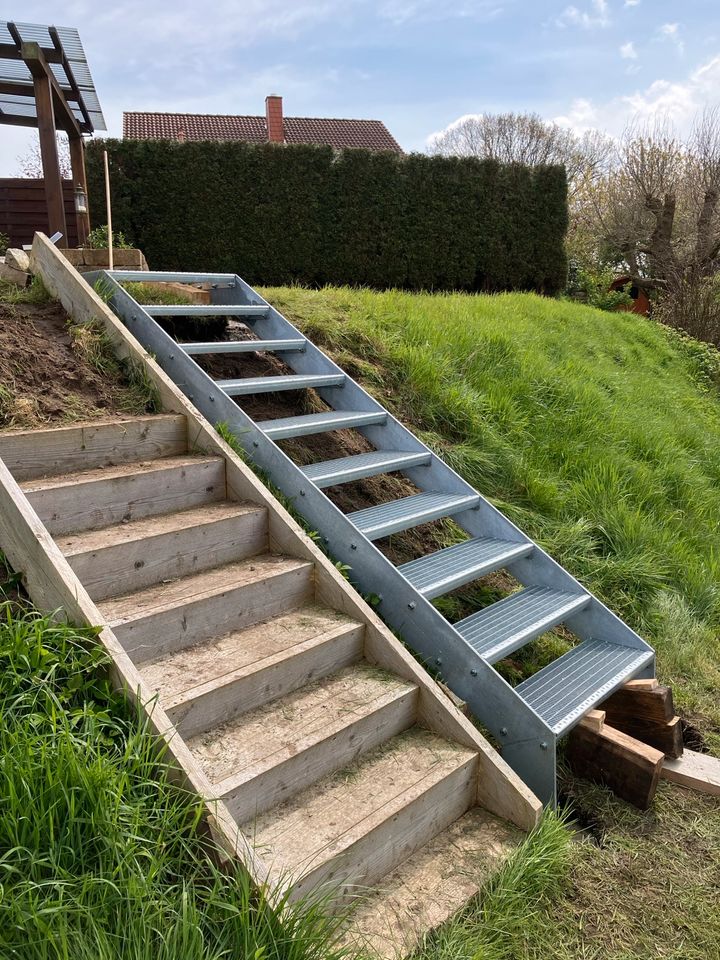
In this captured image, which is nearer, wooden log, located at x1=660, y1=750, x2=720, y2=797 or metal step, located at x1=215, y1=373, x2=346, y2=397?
wooden log, located at x1=660, y1=750, x2=720, y2=797

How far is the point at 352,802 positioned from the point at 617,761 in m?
1.27

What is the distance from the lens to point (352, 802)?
2.30m

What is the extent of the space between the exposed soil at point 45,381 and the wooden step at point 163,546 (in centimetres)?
69

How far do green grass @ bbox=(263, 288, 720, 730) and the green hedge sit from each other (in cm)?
472

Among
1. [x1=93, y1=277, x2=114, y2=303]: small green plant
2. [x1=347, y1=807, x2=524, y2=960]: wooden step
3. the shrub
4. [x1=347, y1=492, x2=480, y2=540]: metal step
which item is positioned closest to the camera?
[x1=347, y1=807, x2=524, y2=960]: wooden step

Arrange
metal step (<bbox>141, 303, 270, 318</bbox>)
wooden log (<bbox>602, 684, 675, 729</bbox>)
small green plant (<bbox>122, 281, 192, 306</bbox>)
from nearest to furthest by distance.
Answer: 1. wooden log (<bbox>602, 684, 675, 729</bbox>)
2. metal step (<bbox>141, 303, 270, 318</bbox>)
3. small green plant (<bbox>122, 281, 192, 306</bbox>)

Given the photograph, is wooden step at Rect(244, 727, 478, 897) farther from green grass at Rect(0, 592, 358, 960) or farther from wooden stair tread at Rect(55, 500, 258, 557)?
wooden stair tread at Rect(55, 500, 258, 557)

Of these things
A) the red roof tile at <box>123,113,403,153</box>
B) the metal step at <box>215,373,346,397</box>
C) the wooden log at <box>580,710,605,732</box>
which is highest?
the red roof tile at <box>123,113,403,153</box>

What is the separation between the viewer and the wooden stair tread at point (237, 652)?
2350 mm

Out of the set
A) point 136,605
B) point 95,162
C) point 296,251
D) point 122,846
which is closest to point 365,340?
point 136,605

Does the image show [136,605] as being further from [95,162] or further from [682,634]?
[95,162]

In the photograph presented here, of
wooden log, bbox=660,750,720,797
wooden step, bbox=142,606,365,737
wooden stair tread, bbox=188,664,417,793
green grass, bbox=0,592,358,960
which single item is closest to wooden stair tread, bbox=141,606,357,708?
wooden step, bbox=142,606,365,737

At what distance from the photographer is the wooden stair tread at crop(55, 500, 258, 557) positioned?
2658mm

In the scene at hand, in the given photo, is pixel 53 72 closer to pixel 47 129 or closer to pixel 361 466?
pixel 47 129
